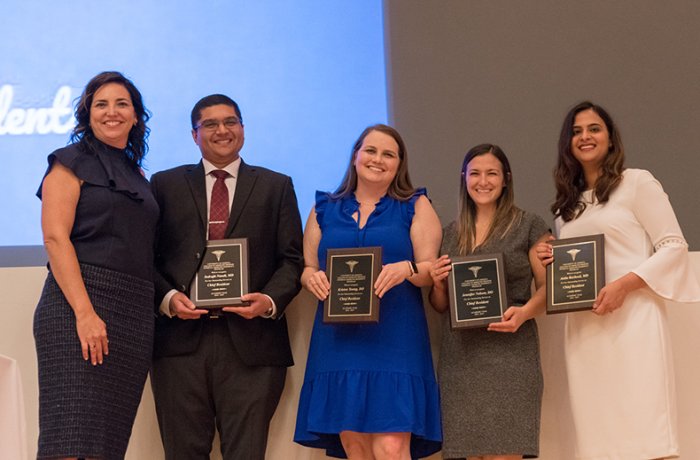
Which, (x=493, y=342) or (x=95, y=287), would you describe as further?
(x=493, y=342)

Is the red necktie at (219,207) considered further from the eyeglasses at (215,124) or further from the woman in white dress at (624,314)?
the woman in white dress at (624,314)

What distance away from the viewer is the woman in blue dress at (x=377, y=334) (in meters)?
3.49

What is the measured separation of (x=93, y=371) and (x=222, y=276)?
61 cm

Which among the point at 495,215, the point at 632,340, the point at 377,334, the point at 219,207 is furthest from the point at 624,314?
the point at 219,207

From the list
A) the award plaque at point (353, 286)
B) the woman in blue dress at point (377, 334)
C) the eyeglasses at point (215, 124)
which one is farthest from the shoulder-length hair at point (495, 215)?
the eyeglasses at point (215, 124)

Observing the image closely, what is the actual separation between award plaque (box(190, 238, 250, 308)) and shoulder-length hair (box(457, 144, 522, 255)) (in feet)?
2.72

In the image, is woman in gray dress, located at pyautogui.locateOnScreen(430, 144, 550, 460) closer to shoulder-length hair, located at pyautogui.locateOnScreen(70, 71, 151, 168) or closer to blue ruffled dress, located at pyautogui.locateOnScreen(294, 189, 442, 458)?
blue ruffled dress, located at pyautogui.locateOnScreen(294, 189, 442, 458)

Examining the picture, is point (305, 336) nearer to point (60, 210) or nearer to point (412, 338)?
point (412, 338)

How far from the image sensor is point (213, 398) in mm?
3705

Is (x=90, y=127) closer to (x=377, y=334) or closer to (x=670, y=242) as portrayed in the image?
(x=377, y=334)

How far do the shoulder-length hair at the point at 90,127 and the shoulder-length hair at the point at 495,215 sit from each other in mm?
1247

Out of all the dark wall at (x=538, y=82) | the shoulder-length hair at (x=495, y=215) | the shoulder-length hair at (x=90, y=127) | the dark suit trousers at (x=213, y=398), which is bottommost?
the dark suit trousers at (x=213, y=398)

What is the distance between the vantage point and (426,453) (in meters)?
3.68

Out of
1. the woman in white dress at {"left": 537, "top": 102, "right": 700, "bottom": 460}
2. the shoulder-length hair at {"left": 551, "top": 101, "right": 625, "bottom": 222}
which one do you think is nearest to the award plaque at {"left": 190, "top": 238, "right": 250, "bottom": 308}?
the woman in white dress at {"left": 537, "top": 102, "right": 700, "bottom": 460}
